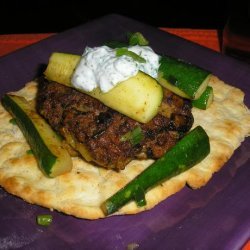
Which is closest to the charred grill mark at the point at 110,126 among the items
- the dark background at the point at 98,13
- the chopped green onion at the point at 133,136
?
the chopped green onion at the point at 133,136

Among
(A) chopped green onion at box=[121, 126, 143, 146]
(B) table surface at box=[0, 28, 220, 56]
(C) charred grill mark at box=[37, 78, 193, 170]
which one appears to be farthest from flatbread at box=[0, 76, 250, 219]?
(B) table surface at box=[0, 28, 220, 56]

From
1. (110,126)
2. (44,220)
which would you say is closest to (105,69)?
(110,126)

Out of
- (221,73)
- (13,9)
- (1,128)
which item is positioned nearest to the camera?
(1,128)

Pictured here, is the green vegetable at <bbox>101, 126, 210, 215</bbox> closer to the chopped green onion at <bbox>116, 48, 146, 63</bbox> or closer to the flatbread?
the flatbread

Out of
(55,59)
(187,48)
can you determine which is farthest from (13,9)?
(55,59)

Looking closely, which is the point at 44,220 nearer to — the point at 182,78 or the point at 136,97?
the point at 136,97

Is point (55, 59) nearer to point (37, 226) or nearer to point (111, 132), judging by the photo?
point (111, 132)

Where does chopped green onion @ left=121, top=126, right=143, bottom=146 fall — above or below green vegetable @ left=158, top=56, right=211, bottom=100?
below
